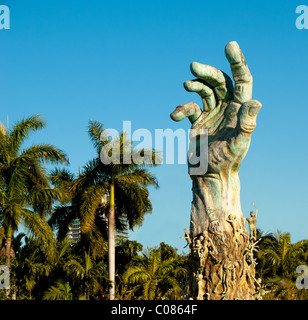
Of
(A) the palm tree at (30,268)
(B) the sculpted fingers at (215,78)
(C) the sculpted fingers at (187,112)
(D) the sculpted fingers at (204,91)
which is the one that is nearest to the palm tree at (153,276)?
(A) the palm tree at (30,268)

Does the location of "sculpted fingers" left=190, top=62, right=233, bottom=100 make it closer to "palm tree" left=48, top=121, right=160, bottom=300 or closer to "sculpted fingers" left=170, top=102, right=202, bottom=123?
"sculpted fingers" left=170, top=102, right=202, bottom=123

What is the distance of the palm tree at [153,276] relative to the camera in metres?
23.4

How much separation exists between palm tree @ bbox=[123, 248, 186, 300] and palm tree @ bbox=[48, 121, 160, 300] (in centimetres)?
150

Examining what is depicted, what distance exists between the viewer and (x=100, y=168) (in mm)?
23344

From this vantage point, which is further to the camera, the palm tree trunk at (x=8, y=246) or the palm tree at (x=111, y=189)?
the palm tree at (x=111, y=189)

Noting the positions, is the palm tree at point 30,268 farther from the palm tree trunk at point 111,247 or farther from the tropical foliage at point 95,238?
the palm tree trunk at point 111,247

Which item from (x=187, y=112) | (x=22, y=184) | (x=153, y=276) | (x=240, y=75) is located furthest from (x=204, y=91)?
(x=153, y=276)

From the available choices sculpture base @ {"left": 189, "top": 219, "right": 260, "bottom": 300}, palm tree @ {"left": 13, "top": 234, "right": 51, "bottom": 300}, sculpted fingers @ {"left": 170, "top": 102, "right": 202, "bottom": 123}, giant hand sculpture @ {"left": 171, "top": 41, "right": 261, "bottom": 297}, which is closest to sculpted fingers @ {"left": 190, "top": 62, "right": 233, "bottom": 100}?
giant hand sculpture @ {"left": 171, "top": 41, "right": 261, "bottom": 297}

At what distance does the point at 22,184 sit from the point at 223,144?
10172 millimetres

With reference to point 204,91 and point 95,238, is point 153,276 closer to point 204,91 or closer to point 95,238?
point 95,238

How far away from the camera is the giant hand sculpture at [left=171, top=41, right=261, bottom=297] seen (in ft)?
36.0

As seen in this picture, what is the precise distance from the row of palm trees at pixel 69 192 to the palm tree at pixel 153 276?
148 centimetres
